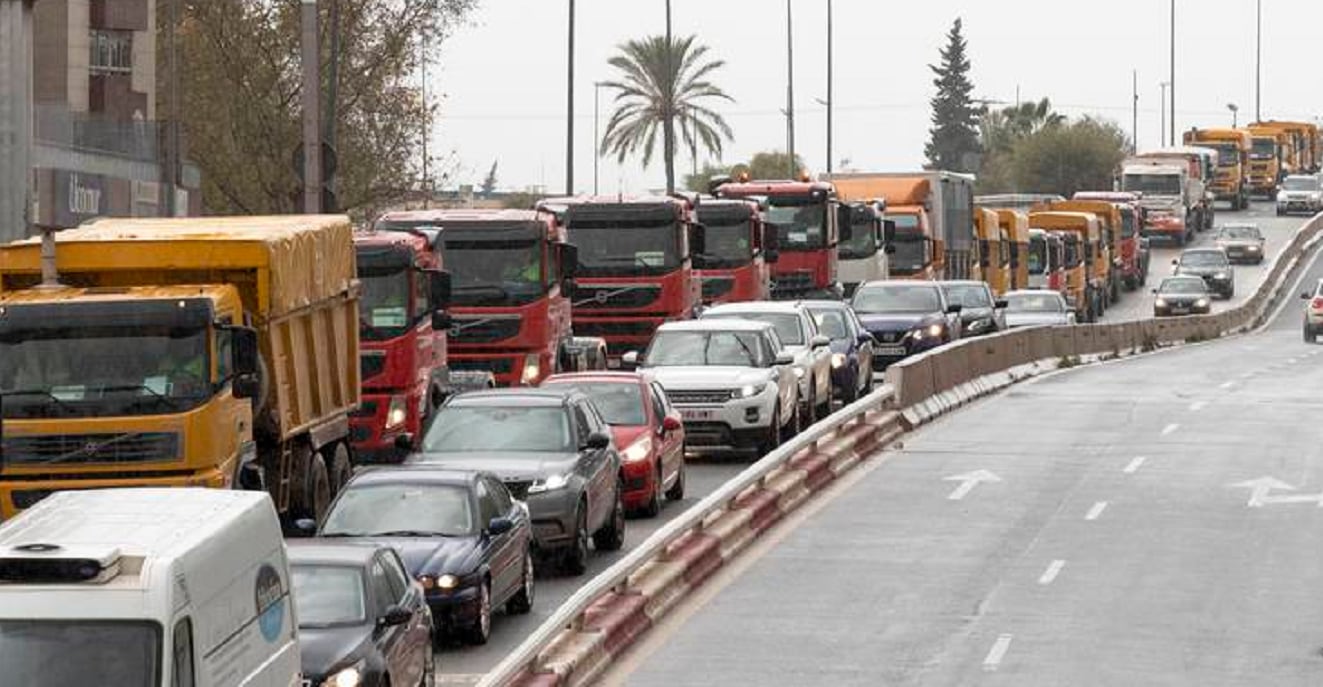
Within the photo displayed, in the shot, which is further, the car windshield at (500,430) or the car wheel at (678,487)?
the car wheel at (678,487)

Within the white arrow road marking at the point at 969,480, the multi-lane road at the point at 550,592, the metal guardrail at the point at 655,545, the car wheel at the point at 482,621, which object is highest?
the metal guardrail at the point at 655,545

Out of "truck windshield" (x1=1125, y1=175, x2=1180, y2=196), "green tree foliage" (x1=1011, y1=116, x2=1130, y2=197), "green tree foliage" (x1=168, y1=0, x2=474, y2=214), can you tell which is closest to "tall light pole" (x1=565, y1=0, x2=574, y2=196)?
"green tree foliage" (x1=168, y1=0, x2=474, y2=214)

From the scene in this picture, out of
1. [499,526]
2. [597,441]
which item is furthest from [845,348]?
[499,526]

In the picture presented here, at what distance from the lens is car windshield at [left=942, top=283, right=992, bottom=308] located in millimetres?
57375

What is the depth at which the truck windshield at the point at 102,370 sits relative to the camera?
2511 cm

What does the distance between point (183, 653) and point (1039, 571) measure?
1476cm

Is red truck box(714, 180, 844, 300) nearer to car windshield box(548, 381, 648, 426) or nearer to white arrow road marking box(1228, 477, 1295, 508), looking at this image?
white arrow road marking box(1228, 477, 1295, 508)

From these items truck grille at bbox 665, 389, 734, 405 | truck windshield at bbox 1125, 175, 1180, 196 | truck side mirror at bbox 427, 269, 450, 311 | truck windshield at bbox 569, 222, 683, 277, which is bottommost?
truck grille at bbox 665, 389, 734, 405

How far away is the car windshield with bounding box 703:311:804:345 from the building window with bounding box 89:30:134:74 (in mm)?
37221

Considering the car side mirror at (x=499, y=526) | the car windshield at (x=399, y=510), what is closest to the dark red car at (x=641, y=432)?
the car windshield at (x=399, y=510)

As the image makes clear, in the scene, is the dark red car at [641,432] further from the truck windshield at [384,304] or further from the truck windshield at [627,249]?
the truck windshield at [627,249]

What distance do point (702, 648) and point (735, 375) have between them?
1345 centimetres

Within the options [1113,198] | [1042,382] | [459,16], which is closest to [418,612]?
[1042,382]

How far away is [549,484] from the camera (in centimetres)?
2608
